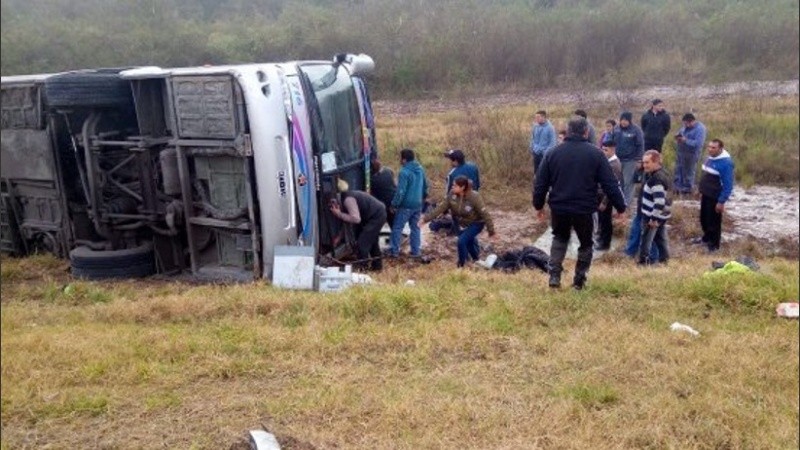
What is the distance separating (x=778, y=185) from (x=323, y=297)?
8.70 meters

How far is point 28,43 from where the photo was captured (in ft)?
8.51

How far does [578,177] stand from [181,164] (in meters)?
3.48

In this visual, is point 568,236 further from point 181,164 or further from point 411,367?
point 181,164

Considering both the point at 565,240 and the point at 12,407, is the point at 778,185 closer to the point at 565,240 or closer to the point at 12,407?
the point at 565,240

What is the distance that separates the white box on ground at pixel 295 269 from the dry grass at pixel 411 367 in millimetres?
401

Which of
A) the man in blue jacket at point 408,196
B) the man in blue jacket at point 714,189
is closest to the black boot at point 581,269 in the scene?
the man in blue jacket at point 408,196

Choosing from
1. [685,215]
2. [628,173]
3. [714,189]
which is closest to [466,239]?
[714,189]

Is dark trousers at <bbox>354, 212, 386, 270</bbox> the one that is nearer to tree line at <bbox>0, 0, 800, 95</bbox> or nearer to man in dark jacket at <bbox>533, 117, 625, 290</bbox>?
tree line at <bbox>0, 0, 800, 95</bbox>

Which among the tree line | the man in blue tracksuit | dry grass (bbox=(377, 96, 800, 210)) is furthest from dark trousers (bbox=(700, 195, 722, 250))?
the man in blue tracksuit

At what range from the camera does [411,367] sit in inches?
171

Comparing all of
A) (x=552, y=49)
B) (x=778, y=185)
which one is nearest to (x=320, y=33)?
(x=552, y=49)

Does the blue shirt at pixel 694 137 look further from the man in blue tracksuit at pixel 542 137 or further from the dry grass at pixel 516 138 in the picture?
the man in blue tracksuit at pixel 542 137

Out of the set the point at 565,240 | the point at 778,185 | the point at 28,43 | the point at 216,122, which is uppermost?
the point at 28,43

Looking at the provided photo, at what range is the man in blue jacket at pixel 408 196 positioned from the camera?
8.42m
